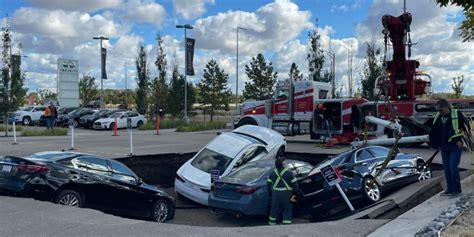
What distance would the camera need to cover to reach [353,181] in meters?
11.9

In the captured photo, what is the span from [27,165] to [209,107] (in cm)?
4098

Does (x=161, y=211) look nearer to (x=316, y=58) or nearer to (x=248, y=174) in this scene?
(x=248, y=174)

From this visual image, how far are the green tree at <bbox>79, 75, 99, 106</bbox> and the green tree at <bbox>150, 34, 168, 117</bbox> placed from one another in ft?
86.6

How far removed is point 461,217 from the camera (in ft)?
25.2

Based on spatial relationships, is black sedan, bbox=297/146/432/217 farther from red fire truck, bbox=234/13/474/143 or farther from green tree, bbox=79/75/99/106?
green tree, bbox=79/75/99/106

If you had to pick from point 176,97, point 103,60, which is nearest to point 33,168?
point 176,97

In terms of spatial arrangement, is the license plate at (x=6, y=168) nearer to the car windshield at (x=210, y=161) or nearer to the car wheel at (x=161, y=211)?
the car wheel at (x=161, y=211)

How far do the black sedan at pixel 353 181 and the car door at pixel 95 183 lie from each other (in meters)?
4.37

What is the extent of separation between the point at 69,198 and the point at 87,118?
111 ft

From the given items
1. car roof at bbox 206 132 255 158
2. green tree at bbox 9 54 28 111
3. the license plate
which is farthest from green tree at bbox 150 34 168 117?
the license plate

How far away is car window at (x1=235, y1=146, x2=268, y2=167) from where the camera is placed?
14.6m

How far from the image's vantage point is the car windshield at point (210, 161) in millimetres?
14430

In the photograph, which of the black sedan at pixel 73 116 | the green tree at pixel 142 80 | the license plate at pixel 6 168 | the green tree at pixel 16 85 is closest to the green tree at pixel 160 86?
the green tree at pixel 142 80

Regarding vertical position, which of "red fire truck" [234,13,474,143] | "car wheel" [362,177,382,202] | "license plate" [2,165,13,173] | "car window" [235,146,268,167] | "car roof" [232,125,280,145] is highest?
"red fire truck" [234,13,474,143]
